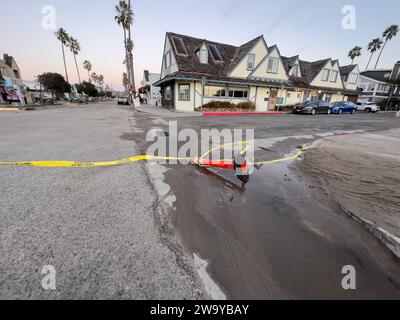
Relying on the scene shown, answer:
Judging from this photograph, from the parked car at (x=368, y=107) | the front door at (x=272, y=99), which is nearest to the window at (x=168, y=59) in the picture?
the front door at (x=272, y=99)

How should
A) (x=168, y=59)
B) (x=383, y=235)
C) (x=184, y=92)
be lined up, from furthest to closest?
1. (x=168, y=59)
2. (x=184, y=92)
3. (x=383, y=235)

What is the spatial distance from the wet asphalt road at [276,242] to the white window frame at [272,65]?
2342cm

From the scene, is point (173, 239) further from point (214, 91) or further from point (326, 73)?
point (326, 73)

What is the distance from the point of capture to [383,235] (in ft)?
7.62

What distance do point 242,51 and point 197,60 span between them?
6452 millimetres

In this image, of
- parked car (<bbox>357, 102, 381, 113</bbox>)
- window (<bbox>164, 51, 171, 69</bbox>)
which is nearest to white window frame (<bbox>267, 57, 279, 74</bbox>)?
window (<bbox>164, 51, 171, 69</bbox>)

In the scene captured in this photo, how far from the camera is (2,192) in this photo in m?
2.99

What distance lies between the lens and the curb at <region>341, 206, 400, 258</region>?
2133mm

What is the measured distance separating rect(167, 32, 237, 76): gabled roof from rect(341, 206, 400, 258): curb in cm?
1957

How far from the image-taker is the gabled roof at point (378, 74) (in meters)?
46.0

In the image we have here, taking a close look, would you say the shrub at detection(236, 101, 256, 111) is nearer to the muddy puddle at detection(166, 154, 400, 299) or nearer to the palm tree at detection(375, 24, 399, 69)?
the muddy puddle at detection(166, 154, 400, 299)

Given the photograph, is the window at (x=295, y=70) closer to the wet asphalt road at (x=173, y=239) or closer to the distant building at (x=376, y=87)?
the distant building at (x=376, y=87)

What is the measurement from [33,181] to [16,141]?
4.44 m

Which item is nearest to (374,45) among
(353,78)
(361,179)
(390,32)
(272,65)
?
(390,32)
